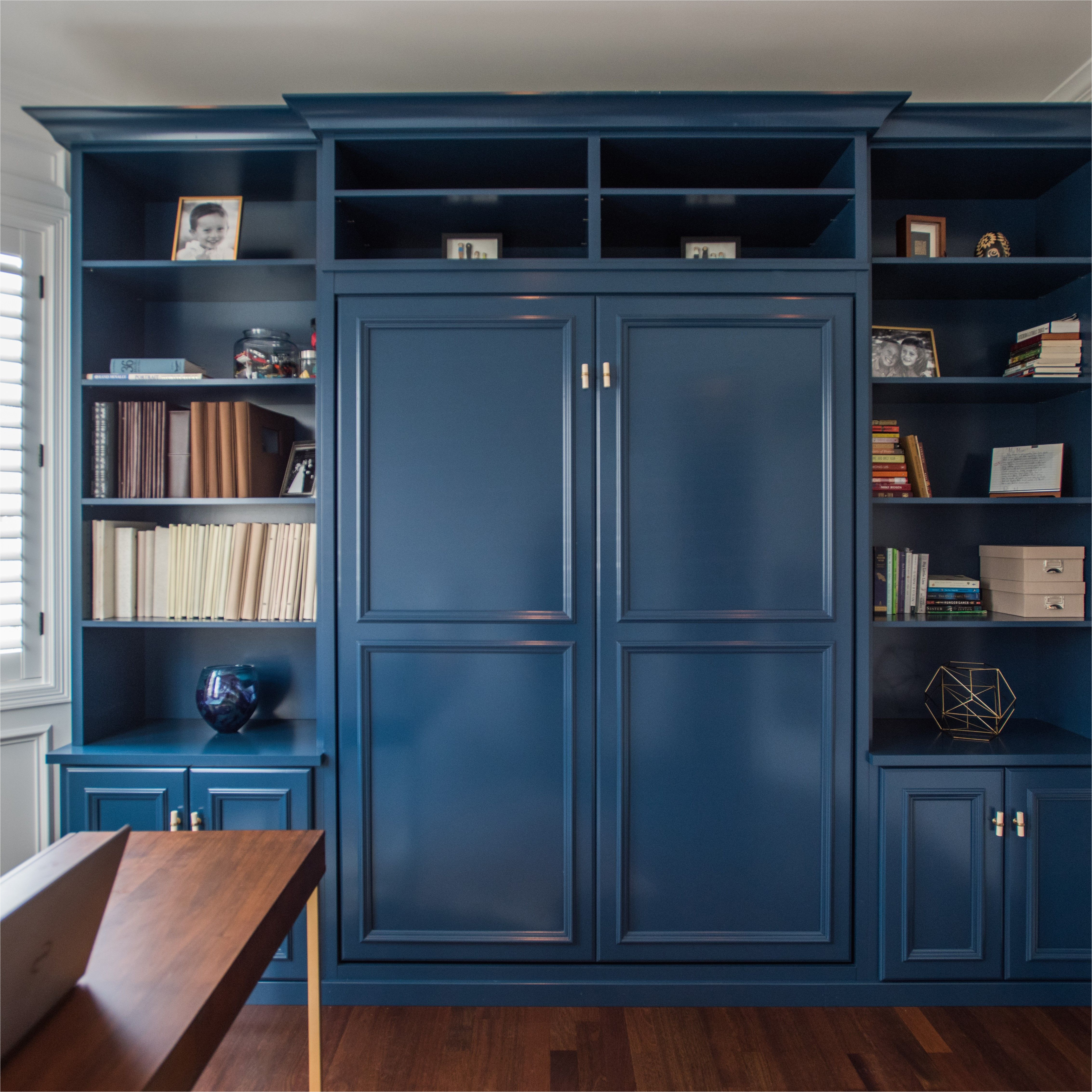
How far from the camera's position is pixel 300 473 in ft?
7.97

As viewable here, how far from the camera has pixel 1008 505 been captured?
255 centimetres

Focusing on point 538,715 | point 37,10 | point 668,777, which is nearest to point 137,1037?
point 538,715

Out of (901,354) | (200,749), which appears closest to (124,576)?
(200,749)

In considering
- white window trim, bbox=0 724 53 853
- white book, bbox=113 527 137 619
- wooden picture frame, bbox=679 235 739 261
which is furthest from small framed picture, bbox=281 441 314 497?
wooden picture frame, bbox=679 235 739 261

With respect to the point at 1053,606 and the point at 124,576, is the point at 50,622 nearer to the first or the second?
the point at 124,576

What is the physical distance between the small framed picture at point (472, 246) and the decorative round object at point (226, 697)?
1616 mm

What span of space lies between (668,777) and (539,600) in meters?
0.69

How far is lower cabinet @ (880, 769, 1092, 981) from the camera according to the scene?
7.04 feet

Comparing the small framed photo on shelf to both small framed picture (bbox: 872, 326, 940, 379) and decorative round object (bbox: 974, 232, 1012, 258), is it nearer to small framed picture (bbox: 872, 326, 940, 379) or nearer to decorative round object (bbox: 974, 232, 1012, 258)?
decorative round object (bbox: 974, 232, 1012, 258)

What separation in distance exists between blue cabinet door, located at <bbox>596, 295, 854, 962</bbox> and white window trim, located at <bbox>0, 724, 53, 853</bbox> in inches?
76.8

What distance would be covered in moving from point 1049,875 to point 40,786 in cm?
341

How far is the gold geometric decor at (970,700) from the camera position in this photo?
2332 mm

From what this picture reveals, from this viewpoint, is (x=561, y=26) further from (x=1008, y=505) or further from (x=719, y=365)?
(x=1008, y=505)

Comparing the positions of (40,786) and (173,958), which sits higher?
(173,958)
